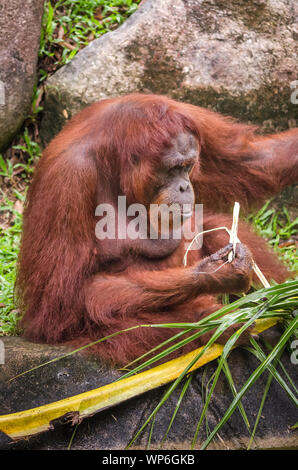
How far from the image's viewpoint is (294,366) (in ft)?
10.1

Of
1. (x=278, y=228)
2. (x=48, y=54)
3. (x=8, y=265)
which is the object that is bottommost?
(x=278, y=228)

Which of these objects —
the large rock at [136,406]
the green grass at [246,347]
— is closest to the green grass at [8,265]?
the large rock at [136,406]

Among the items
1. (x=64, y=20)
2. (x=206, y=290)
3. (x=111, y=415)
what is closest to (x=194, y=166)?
(x=206, y=290)

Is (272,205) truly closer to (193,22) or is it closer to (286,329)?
(193,22)

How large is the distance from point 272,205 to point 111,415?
2.87m

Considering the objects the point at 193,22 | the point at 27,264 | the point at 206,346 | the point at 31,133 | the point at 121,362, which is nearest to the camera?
the point at 206,346

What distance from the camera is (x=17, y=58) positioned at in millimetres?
5090

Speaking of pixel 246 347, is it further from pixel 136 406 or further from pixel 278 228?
pixel 278 228

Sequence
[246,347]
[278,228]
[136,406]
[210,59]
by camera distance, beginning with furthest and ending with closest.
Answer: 1. [278,228]
2. [210,59]
3. [246,347]
4. [136,406]

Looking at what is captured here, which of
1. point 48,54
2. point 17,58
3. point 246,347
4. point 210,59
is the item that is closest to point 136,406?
point 246,347

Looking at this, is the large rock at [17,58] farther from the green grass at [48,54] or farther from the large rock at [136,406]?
the large rock at [136,406]

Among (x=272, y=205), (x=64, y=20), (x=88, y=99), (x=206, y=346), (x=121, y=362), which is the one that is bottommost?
(x=272, y=205)

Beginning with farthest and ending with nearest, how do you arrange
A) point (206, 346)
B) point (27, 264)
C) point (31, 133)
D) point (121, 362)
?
point (31, 133) → point (27, 264) → point (121, 362) → point (206, 346)

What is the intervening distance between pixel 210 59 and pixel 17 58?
1.55m
